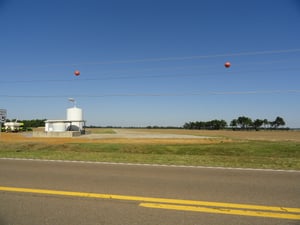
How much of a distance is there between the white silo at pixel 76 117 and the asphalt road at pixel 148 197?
125 ft

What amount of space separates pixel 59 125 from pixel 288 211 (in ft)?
138

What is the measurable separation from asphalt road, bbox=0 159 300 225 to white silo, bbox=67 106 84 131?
38.1m

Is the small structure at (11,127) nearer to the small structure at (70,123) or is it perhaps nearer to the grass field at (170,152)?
the small structure at (70,123)

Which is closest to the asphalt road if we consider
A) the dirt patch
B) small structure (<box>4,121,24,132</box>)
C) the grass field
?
the grass field

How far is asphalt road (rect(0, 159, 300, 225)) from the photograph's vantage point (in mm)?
4430

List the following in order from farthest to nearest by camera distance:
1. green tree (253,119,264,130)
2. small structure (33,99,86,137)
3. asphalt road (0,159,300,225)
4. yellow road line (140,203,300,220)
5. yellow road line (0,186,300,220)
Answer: green tree (253,119,264,130) < small structure (33,99,86,137) < yellow road line (0,186,300,220) < yellow road line (140,203,300,220) < asphalt road (0,159,300,225)

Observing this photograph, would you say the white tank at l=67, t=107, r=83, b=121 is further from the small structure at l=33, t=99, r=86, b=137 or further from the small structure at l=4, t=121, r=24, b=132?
the small structure at l=4, t=121, r=24, b=132

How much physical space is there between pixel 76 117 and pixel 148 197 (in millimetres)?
44064

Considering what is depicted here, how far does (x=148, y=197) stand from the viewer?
5656 mm

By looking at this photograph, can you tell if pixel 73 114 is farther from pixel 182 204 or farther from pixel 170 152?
pixel 182 204

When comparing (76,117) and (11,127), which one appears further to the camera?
(11,127)

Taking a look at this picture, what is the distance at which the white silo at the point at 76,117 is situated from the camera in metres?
45.8

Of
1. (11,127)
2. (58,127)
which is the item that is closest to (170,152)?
(58,127)

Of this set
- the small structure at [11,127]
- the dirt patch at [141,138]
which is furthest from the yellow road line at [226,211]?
the small structure at [11,127]
